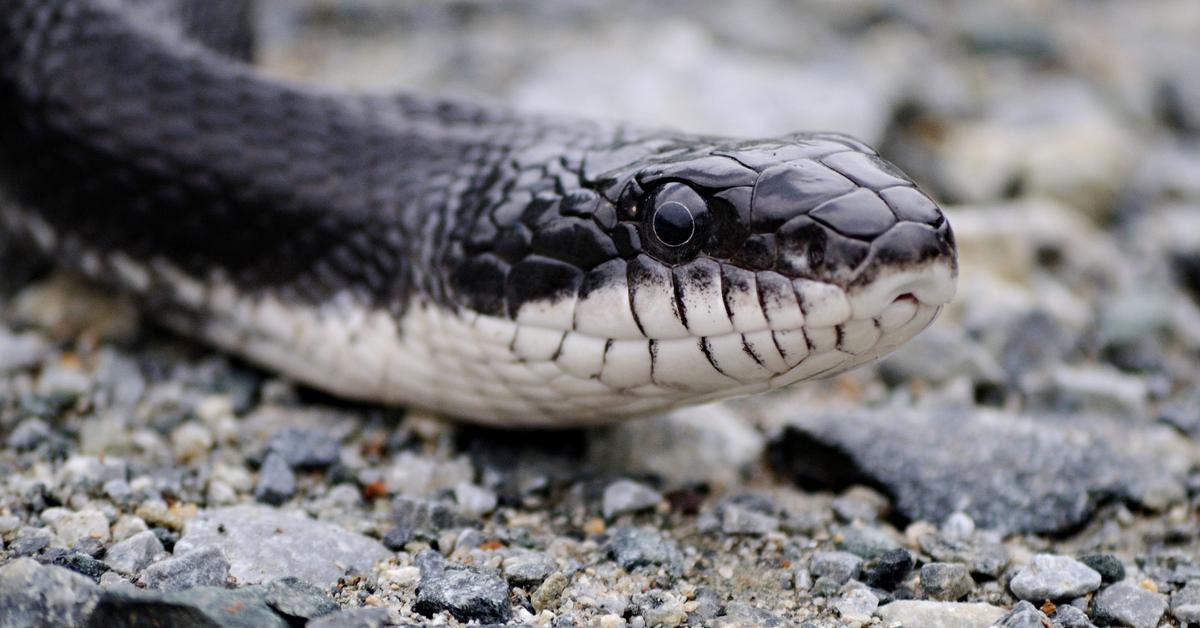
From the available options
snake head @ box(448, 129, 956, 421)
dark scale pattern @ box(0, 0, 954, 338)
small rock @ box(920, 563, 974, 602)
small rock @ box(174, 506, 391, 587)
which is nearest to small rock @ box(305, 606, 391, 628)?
small rock @ box(174, 506, 391, 587)

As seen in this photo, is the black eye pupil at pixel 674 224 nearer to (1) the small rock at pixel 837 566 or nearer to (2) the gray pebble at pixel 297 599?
(1) the small rock at pixel 837 566

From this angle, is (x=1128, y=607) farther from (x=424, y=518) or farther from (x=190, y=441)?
(x=190, y=441)

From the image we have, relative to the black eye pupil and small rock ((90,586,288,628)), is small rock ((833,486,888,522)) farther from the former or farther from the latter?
small rock ((90,586,288,628))

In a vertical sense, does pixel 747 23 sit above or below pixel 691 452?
above

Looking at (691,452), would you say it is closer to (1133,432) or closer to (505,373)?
A: (505,373)

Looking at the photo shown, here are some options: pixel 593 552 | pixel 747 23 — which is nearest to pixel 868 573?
pixel 593 552

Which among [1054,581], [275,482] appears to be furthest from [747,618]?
[275,482]
